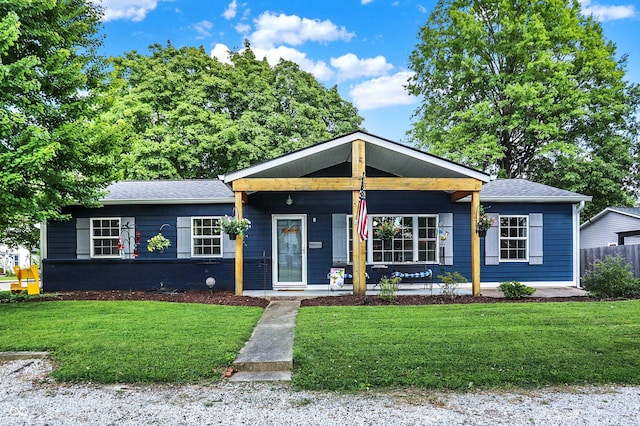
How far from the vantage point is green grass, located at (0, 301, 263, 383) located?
4359 millimetres

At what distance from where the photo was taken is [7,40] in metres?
6.62

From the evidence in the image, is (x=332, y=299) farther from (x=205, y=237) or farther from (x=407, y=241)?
(x=205, y=237)

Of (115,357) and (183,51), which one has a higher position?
(183,51)

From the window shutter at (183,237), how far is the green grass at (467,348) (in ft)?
16.7

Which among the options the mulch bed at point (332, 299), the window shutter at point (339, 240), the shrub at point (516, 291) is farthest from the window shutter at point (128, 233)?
the shrub at point (516, 291)

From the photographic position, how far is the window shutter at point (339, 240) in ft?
35.4

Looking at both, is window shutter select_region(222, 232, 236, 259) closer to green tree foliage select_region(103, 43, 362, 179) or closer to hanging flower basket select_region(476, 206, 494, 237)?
hanging flower basket select_region(476, 206, 494, 237)

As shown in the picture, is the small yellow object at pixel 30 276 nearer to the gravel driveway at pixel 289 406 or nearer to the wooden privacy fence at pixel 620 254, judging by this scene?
the gravel driveway at pixel 289 406

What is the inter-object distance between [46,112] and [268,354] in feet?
21.9

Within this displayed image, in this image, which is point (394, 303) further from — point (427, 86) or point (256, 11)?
point (427, 86)

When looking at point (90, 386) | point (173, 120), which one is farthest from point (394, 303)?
point (173, 120)

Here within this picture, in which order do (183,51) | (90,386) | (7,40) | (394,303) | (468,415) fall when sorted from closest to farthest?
(468,415) → (90,386) → (7,40) → (394,303) → (183,51)

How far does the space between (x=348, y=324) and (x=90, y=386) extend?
337 cm

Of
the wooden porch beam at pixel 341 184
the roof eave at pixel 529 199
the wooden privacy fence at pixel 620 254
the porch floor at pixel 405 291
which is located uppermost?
the wooden porch beam at pixel 341 184
